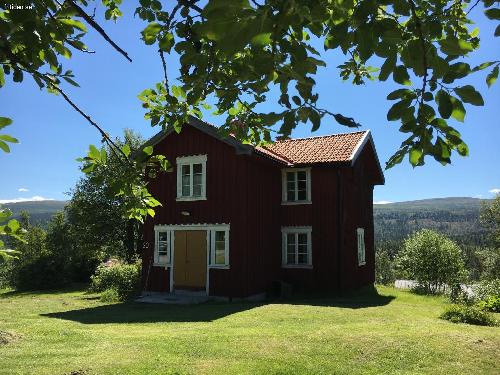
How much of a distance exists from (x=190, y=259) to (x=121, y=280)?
15.3 ft

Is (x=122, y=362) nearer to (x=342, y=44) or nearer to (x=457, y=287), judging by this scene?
(x=342, y=44)

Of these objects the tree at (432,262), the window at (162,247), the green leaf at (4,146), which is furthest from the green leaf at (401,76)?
the tree at (432,262)

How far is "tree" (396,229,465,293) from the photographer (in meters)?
24.2

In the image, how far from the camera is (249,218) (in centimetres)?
1755

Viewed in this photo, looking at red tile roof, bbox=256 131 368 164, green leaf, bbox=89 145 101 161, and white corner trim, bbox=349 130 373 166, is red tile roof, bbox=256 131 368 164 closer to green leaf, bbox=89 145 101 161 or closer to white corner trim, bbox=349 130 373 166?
white corner trim, bbox=349 130 373 166

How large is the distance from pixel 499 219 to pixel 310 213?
4147 cm

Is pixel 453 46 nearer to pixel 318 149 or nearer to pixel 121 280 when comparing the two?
pixel 318 149

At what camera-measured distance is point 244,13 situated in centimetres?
143

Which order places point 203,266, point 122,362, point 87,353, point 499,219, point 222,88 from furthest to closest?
point 499,219 → point 203,266 → point 87,353 → point 122,362 → point 222,88

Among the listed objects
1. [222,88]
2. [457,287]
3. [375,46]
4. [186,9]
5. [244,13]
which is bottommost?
[457,287]

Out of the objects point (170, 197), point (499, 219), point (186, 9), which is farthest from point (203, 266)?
point (499, 219)

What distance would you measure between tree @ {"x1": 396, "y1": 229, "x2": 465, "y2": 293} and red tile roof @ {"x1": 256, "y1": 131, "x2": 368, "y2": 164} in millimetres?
7932

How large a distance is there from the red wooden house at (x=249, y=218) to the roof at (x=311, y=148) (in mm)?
55

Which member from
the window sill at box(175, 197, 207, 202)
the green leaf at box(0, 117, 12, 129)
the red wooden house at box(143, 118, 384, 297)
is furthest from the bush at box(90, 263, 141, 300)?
the green leaf at box(0, 117, 12, 129)
